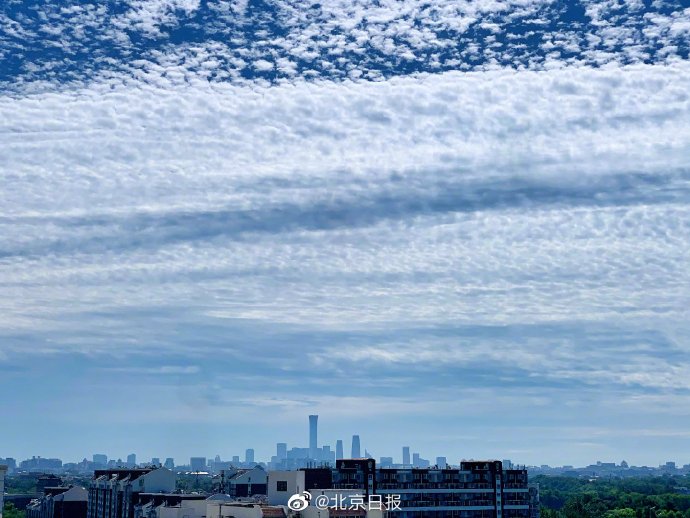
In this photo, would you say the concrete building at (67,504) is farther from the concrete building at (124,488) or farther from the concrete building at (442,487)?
the concrete building at (442,487)

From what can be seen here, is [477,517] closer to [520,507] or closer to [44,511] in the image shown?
[520,507]

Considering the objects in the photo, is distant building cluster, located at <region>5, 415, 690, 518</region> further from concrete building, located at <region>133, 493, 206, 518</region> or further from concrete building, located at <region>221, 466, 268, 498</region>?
concrete building, located at <region>221, 466, 268, 498</region>

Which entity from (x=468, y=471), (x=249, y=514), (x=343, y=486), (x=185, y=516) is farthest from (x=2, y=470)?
(x=468, y=471)

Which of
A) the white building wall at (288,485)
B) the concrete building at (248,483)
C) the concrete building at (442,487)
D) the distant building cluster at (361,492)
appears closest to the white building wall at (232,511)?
the distant building cluster at (361,492)

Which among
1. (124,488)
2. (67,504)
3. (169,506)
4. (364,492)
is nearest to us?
(169,506)

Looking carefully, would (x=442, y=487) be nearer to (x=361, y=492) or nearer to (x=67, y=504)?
(x=361, y=492)

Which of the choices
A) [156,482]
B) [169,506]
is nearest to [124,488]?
[156,482]

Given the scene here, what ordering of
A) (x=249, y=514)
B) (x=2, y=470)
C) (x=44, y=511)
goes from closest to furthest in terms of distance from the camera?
(x=2, y=470) → (x=249, y=514) → (x=44, y=511)

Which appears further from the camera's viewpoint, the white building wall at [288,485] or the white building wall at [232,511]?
the white building wall at [288,485]
